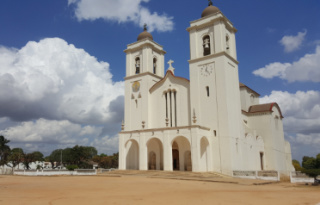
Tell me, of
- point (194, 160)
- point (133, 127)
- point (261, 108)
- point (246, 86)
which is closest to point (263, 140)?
point (261, 108)

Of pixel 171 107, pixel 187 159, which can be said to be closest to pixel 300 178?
pixel 187 159

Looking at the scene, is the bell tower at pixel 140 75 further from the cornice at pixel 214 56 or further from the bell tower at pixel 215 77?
the cornice at pixel 214 56

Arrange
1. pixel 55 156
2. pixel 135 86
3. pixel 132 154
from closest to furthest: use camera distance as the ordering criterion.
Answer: pixel 132 154 → pixel 135 86 → pixel 55 156

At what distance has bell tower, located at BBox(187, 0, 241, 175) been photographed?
84.2 ft

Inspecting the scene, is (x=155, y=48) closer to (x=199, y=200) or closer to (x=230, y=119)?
(x=230, y=119)

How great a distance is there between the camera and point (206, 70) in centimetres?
2750

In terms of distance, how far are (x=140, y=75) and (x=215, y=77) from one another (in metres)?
9.69

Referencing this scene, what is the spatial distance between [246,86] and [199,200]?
26805mm

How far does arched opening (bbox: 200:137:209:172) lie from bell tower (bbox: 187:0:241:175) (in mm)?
1317

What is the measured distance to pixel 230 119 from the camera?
25609 millimetres

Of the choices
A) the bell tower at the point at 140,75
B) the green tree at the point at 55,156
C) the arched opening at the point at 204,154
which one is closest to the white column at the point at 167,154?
the arched opening at the point at 204,154

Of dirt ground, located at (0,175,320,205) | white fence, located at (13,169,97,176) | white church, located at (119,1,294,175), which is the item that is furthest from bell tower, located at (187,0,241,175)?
white fence, located at (13,169,97,176)

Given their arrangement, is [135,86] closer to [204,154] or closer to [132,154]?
[132,154]

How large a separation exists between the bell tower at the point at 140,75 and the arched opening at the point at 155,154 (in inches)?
80.0
